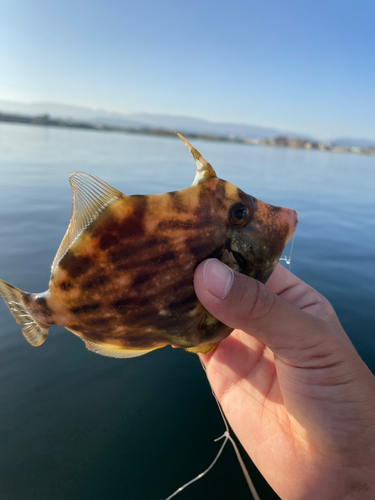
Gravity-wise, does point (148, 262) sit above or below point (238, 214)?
below

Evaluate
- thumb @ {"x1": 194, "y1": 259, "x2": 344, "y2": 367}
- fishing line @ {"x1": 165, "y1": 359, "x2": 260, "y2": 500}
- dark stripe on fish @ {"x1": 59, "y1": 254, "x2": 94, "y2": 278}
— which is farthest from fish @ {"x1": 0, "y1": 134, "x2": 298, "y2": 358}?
fishing line @ {"x1": 165, "y1": 359, "x2": 260, "y2": 500}

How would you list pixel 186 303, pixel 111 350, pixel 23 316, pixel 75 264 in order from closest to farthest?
pixel 75 264 < pixel 186 303 < pixel 23 316 < pixel 111 350

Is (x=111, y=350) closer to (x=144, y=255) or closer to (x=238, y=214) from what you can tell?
(x=144, y=255)

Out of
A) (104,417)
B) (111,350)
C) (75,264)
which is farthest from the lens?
(104,417)

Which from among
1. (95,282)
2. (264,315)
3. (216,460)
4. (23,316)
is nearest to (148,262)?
(95,282)

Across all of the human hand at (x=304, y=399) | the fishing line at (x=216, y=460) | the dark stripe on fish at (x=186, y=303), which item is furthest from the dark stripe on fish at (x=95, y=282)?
the fishing line at (x=216, y=460)

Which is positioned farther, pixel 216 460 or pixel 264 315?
pixel 216 460
